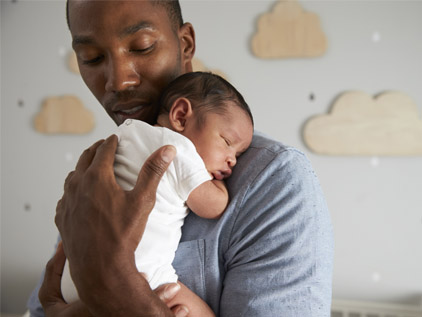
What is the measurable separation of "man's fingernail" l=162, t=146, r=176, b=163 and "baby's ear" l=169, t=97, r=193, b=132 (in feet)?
0.43

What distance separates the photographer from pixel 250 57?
194cm

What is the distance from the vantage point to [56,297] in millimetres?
709

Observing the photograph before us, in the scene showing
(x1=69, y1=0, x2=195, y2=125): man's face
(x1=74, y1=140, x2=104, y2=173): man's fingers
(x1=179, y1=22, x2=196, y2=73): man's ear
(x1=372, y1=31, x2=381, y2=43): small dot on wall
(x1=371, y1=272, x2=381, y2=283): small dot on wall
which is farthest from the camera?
(x1=371, y1=272, x2=381, y2=283): small dot on wall

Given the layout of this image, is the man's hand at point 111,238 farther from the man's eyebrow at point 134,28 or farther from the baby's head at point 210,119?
the man's eyebrow at point 134,28

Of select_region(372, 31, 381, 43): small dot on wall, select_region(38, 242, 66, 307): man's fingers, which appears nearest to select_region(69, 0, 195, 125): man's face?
select_region(38, 242, 66, 307): man's fingers

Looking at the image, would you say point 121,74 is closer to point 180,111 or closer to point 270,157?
point 180,111

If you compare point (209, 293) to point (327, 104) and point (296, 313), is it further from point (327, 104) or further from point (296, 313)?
point (327, 104)

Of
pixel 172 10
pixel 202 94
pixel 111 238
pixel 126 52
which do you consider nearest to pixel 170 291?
pixel 111 238

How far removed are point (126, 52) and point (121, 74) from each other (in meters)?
0.05

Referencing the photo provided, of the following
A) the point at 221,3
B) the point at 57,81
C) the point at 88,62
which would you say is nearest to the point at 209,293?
the point at 88,62

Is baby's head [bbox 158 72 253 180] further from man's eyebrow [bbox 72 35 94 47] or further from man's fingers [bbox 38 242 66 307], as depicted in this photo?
man's fingers [bbox 38 242 66 307]

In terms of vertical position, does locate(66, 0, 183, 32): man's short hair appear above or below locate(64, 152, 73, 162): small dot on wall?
above

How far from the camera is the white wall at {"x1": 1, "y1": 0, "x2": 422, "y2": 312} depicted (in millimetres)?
1812

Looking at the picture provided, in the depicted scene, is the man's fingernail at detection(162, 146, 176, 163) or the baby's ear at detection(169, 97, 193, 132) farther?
the baby's ear at detection(169, 97, 193, 132)
